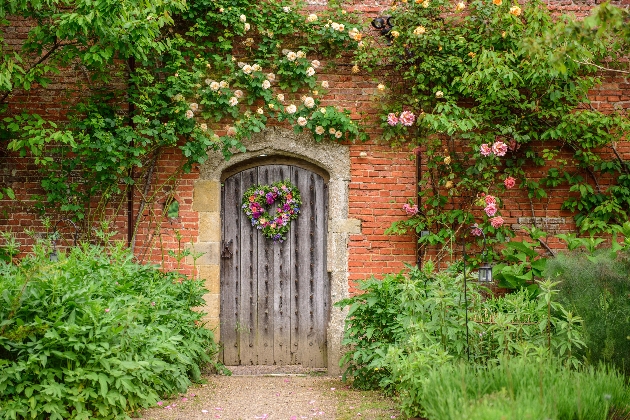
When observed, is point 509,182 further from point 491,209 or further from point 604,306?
point 604,306

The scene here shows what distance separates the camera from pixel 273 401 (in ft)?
17.9

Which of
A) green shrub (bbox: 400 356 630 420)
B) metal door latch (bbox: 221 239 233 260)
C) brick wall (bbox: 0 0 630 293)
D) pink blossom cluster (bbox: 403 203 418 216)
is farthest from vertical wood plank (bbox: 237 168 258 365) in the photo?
green shrub (bbox: 400 356 630 420)

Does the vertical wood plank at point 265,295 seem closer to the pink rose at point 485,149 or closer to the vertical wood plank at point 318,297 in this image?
the vertical wood plank at point 318,297

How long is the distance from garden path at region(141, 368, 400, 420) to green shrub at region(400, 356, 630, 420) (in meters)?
0.97

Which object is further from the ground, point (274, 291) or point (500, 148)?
point (500, 148)

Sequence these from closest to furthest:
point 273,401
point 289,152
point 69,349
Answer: point 69,349
point 273,401
point 289,152

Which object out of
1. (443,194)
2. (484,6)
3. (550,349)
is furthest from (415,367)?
(484,6)

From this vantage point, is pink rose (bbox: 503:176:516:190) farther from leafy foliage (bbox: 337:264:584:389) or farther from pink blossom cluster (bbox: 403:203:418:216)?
leafy foliage (bbox: 337:264:584:389)

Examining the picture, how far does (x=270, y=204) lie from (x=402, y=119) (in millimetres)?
1618

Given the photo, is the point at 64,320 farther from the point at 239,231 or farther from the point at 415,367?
the point at 239,231

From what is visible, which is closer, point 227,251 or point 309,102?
point 309,102

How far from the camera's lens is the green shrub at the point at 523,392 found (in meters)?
3.34

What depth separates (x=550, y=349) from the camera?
13.6ft

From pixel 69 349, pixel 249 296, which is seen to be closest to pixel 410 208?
pixel 249 296
